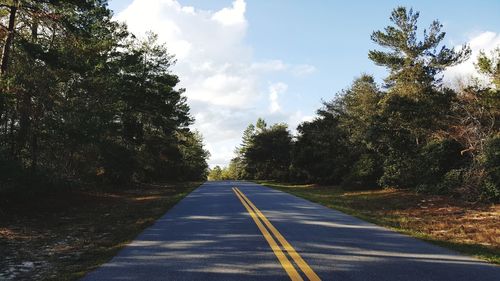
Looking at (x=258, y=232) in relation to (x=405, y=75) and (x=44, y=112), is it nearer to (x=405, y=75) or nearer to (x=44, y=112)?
(x=44, y=112)

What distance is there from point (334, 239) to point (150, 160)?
29827 millimetres

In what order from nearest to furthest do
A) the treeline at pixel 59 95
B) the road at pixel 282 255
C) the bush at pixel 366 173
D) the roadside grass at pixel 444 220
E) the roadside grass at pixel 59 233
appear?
the road at pixel 282 255, the roadside grass at pixel 59 233, the roadside grass at pixel 444 220, the treeline at pixel 59 95, the bush at pixel 366 173

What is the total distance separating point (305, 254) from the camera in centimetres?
772

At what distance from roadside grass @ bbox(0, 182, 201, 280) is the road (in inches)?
25.0

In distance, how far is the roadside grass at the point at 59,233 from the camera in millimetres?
7461

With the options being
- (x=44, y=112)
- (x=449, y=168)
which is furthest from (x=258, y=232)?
(x=449, y=168)

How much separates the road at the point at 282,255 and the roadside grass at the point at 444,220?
2.26 feet

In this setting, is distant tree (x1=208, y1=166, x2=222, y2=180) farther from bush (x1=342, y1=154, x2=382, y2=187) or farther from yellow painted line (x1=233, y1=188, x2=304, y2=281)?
yellow painted line (x1=233, y1=188, x2=304, y2=281)

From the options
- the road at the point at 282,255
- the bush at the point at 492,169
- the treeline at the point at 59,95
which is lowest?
the road at the point at 282,255

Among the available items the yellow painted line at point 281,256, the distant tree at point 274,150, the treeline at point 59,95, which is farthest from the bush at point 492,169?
the distant tree at point 274,150

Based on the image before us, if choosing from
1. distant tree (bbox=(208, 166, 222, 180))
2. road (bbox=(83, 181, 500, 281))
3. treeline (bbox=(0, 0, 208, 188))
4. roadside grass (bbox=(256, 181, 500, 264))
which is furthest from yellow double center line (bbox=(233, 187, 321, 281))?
distant tree (bbox=(208, 166, 222, 180))

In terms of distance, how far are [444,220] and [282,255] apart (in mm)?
8388

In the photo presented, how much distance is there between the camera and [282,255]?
7.64 metres

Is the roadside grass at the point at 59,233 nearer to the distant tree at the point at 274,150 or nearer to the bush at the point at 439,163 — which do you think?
the bush at the point at 439,163
